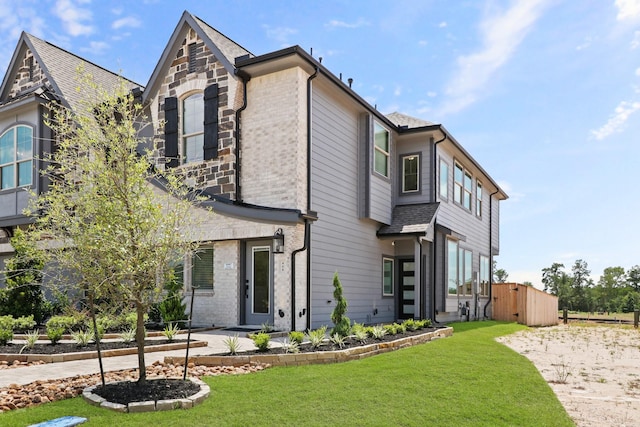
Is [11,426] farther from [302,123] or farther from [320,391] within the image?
[302,123]

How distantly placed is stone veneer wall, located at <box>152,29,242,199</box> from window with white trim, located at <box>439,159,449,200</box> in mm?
7577

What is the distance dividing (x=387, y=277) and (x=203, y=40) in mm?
9209

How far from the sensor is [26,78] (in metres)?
18.2

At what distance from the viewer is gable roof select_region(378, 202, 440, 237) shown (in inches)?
617

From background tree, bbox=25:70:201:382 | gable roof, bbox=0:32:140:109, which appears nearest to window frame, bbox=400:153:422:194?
gable roof, bbox=0:32:140:109

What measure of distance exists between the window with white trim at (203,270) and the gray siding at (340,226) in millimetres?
2850

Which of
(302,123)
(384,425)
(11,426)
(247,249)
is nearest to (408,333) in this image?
(247,249)

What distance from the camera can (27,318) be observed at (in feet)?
39.2

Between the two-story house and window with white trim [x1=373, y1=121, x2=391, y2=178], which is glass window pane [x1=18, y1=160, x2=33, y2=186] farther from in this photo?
window with white trim [x1=373, y1=121, x2=391, y2=178]

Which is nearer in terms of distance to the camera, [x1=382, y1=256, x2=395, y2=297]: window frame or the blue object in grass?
the blue object in grass

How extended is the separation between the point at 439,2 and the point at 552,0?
2696mm

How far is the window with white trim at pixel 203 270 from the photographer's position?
45.7 ft

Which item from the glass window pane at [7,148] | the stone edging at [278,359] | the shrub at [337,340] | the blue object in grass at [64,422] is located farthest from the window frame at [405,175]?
the blue object in grass at [64,422]

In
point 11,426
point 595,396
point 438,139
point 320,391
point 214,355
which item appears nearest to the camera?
point 11,426
